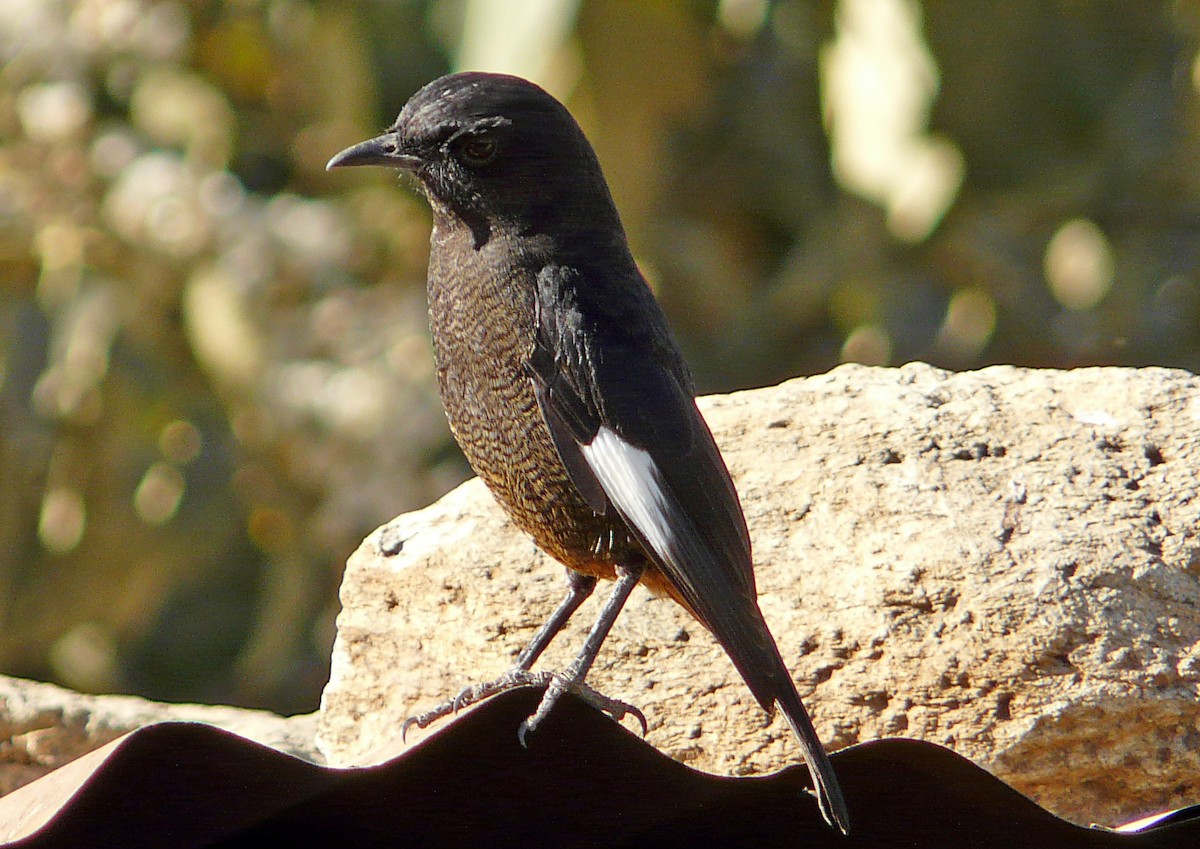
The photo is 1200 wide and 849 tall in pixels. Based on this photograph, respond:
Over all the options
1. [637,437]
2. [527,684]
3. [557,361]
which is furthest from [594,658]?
[557,361]

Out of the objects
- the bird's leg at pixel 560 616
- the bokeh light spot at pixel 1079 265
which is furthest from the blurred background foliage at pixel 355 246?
the bird's leg at pixel 560 616

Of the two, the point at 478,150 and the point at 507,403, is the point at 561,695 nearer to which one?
the point at 507,403

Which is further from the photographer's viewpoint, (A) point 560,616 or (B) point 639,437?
(A) point 560,616

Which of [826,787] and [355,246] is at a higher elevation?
[826,787]

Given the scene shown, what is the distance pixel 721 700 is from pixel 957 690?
0.47 metres

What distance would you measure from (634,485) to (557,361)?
10.4 inches

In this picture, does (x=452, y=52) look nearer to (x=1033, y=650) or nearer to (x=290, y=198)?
(x=290, y=198)

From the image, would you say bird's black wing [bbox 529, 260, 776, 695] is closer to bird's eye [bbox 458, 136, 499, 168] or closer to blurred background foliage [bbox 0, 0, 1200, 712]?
bird's eye [bbox 458, 136, 499, 168]

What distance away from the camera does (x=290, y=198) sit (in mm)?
9539

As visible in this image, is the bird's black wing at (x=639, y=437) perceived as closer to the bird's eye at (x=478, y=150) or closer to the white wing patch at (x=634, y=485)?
the white wing patch at (x=634, y=485)

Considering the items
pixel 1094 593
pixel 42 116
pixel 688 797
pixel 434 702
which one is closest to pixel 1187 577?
pixel 1094 593

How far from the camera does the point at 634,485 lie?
262 centimetres

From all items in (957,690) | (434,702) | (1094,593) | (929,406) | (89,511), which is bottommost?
(89,511)

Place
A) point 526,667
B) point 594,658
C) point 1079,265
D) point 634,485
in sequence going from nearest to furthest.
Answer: point 634,485 < point 594,658 < point 526,667 < point 1079,265
